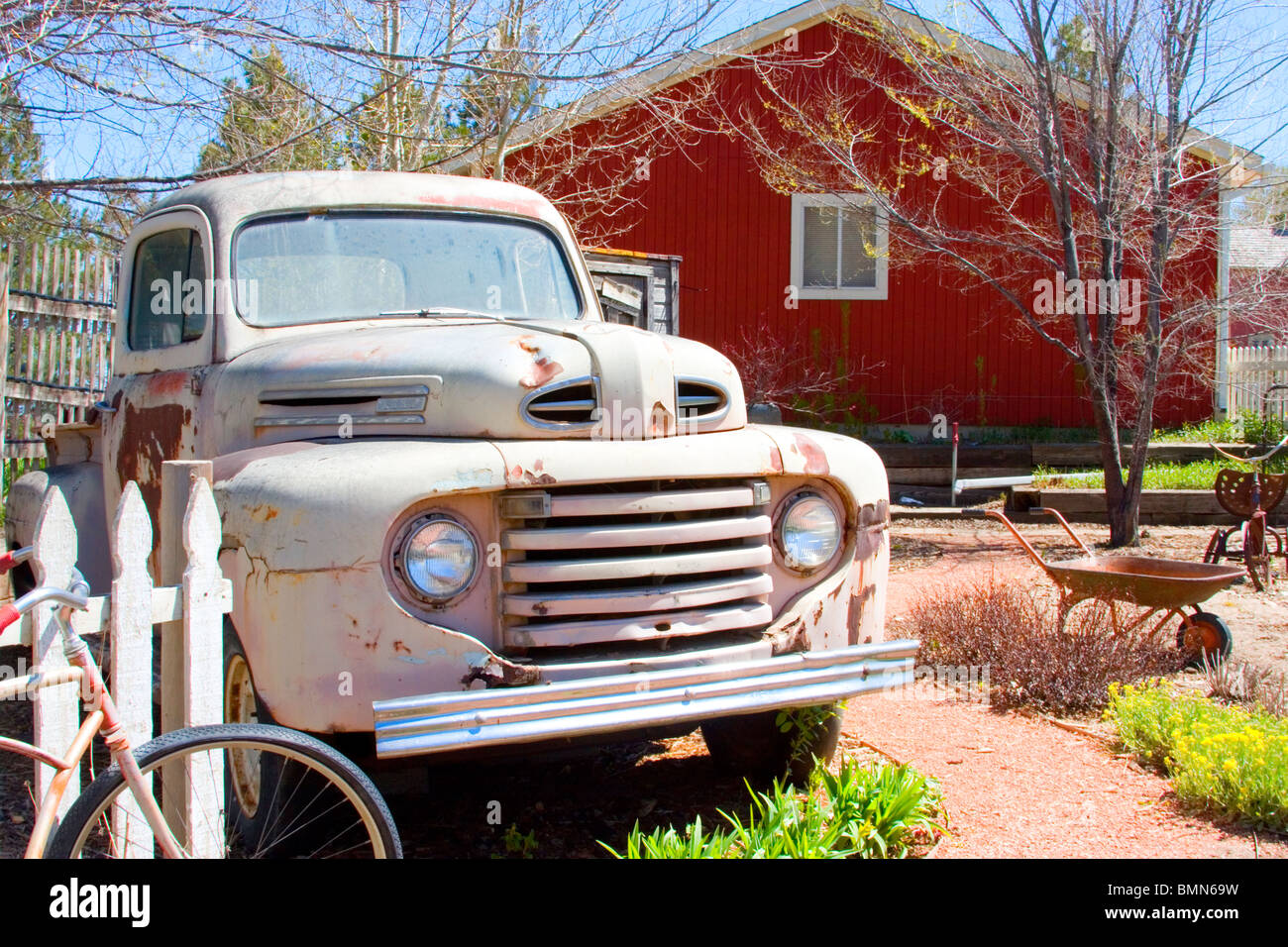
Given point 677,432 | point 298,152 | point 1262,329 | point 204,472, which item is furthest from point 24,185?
point 1262,329

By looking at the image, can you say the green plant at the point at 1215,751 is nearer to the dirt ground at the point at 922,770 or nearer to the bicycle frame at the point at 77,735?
the dirt ground at the point at 922,770

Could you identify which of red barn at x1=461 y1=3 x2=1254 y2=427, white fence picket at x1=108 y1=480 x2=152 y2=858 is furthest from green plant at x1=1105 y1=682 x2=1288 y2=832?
red barn at x1=461 y1=3 x2=1254 y2=427

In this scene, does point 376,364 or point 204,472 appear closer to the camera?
point 204,472

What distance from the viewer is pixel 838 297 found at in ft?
50.1

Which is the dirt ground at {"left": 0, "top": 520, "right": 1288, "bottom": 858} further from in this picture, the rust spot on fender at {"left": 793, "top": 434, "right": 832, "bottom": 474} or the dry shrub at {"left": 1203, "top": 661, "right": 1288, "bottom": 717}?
the rust spot on fender at {"left": 793, "top": 434, "right": 832, "bottom": 474}

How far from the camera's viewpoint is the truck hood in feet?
11.6

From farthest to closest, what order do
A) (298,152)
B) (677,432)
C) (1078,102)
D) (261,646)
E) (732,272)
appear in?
(732,272)
(1078,102)
(298,152)
(677,432)
(261,646)

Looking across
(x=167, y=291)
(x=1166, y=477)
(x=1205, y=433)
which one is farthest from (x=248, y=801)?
(x=1205, y=433)

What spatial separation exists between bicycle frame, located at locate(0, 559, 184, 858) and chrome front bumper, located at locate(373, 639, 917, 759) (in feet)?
1.78

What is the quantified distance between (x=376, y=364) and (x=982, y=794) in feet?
8.43

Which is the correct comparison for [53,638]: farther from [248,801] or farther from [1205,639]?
[1205,639]

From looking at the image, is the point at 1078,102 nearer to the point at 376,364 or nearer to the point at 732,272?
the point at 732,272

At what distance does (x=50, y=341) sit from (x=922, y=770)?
851cm

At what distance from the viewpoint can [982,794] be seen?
166 inches
